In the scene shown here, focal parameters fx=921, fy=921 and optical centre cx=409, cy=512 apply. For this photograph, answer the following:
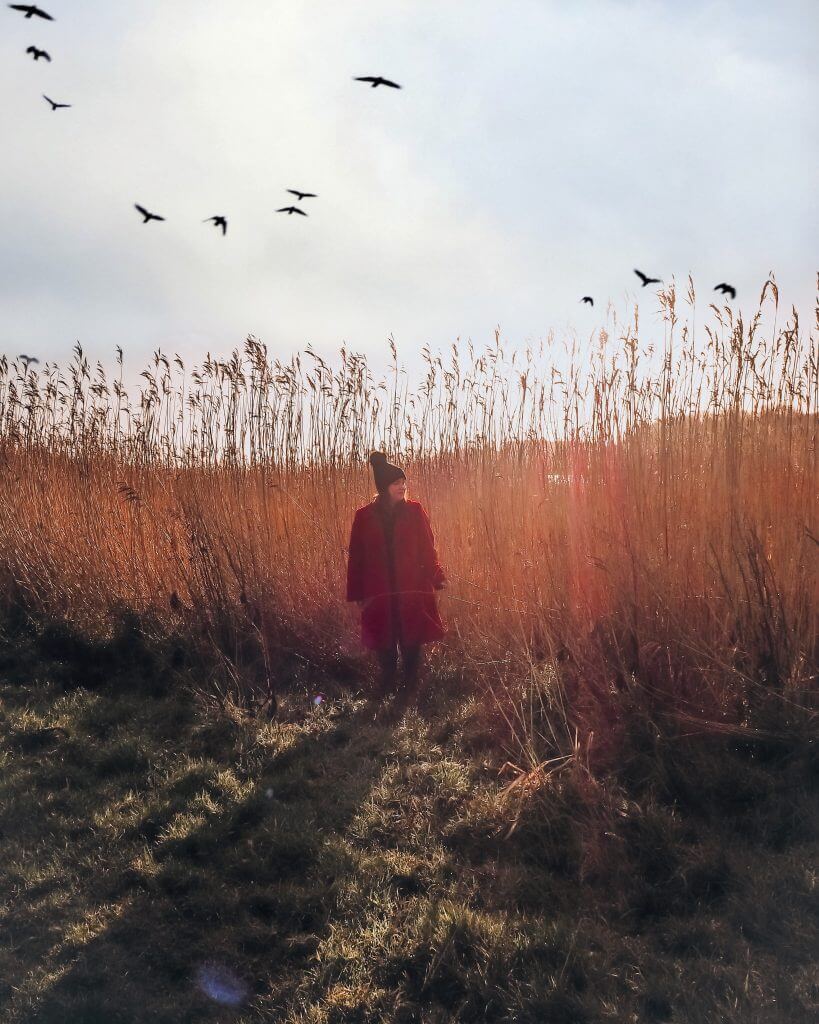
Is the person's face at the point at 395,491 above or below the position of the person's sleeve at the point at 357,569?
above

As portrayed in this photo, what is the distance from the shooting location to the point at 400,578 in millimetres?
5000

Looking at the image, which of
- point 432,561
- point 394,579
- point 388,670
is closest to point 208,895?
point 388,670

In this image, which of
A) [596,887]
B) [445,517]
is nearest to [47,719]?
[445,517]

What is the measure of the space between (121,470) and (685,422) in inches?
174

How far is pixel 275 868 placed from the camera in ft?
10.4

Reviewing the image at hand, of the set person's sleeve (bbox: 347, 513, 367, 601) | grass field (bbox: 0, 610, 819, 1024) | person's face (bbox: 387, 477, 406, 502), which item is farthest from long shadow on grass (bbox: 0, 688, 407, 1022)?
person's face (bbox: 387, 477, 406, 502)

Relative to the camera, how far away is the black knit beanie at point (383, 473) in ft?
16.6

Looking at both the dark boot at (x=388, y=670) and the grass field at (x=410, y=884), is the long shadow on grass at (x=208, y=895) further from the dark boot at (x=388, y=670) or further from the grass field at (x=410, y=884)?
the dark boot at (x=388, y=670)

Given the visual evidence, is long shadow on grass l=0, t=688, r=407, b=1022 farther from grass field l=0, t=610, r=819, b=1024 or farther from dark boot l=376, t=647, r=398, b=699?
dark boot l=376, t=647, r=398, b=699

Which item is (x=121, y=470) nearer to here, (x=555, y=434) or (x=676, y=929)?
(x=555, y=434)

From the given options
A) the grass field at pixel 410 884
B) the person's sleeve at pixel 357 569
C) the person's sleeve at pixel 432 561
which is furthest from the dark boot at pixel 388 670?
the grass field at pixel 410 884

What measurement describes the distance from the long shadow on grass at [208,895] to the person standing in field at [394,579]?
100 cm

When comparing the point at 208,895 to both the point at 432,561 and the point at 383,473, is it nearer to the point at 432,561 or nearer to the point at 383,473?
the point at 432,561

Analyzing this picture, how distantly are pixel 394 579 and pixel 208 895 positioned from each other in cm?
225
